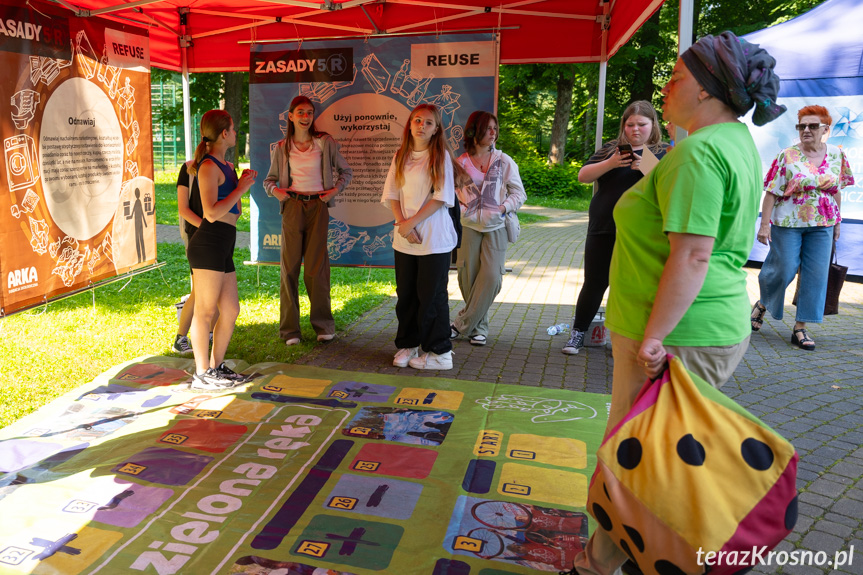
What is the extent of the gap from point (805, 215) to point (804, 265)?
19.5 inches

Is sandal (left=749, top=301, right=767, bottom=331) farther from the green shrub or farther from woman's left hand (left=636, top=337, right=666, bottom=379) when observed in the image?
the green shrub

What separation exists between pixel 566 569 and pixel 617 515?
82 centimetres

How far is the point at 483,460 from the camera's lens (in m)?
3.58

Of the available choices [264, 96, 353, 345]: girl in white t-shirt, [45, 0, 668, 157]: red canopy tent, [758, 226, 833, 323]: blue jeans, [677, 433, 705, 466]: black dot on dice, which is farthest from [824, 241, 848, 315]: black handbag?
[677, 433, 705, 466]: black dot on dice

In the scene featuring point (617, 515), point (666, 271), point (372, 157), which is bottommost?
point (617, 515)

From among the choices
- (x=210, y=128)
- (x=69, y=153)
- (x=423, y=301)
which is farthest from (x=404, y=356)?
(x=69, y=153)

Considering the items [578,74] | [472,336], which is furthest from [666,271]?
[578,74]

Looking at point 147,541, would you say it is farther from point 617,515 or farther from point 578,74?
point 578,74

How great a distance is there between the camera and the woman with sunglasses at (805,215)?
5.73 meters

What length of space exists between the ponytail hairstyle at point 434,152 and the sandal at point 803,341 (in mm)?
3591

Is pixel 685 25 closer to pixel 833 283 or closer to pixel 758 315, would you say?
pixel 833 283

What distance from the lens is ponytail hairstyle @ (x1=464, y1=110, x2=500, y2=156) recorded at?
17.9 feet

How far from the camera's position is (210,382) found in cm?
457

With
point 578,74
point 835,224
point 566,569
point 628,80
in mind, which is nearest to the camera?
point 566,569
